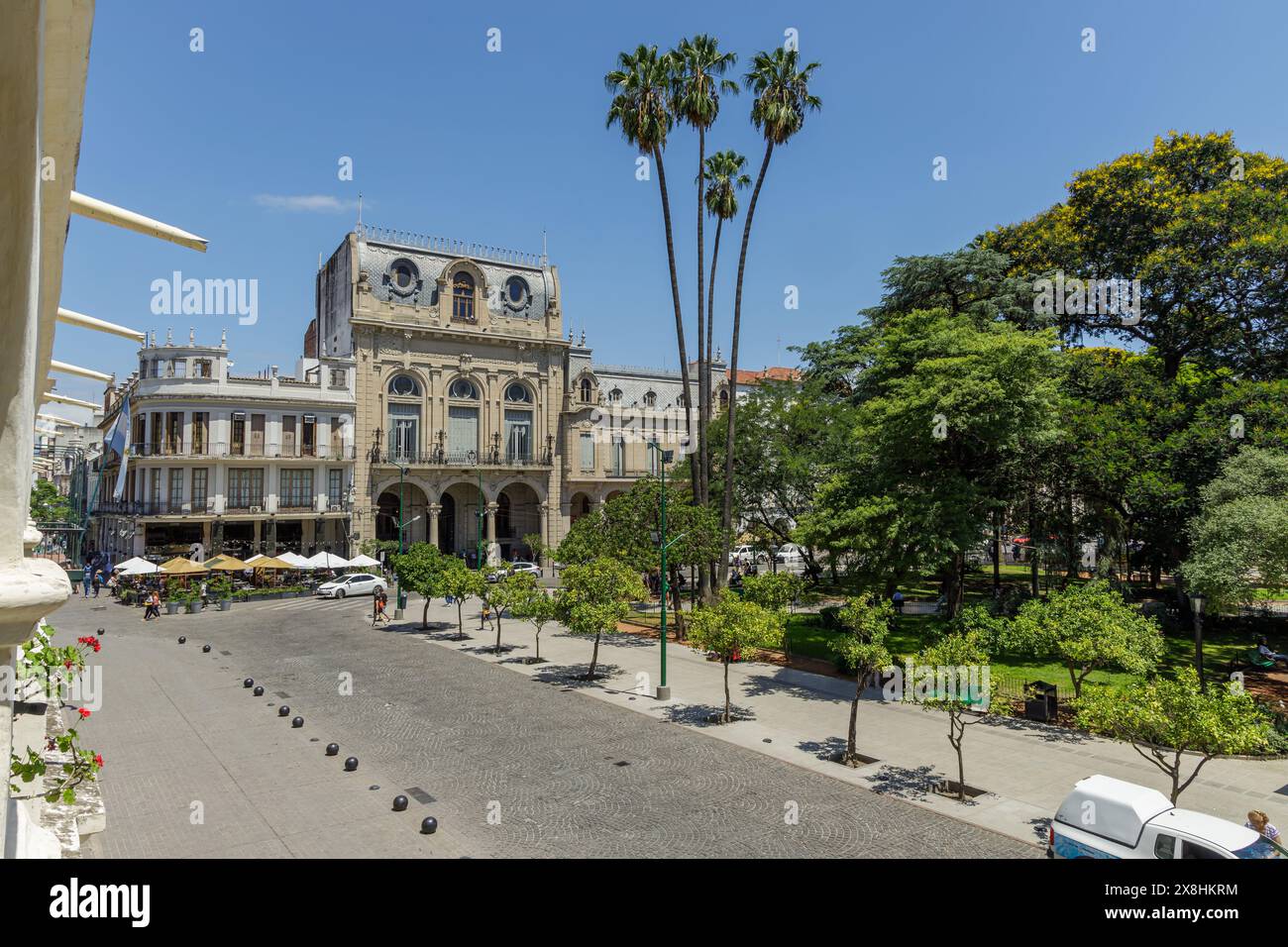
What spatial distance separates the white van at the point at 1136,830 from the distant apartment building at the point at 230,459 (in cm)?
4791

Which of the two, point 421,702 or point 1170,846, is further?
point 421,702

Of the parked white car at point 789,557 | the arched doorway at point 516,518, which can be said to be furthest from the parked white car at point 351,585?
the parked white car at point 789,557

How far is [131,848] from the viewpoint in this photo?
11461 mm

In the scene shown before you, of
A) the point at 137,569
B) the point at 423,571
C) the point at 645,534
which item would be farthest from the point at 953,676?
the point at 137,569

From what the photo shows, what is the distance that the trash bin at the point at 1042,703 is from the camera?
1880cm

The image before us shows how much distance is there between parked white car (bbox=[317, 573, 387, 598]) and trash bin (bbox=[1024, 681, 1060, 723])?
34839mm

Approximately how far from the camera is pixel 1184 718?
11.3 metres

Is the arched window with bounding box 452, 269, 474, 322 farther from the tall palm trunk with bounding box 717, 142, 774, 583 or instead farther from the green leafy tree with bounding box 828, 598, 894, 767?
the green leafy tree with bounding box 828, 598, 894, 767

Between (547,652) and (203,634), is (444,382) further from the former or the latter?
(547,652)

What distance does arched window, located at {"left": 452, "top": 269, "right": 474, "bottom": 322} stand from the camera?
186 feet
